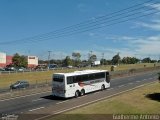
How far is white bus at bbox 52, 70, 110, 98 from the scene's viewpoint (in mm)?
37656

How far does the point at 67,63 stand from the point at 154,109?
165750 millimetres

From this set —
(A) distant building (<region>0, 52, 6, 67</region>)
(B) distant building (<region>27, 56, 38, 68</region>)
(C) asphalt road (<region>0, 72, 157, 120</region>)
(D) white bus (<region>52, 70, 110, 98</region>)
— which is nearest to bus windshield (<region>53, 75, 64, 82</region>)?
(D) white bus (<region>52, 70, 110, 98</region>)

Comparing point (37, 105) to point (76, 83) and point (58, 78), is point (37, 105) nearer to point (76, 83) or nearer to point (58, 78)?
point (58, 78)

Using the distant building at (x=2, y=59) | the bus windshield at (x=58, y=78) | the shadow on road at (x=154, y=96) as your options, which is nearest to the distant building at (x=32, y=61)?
the distant building at (x=2, y=59)

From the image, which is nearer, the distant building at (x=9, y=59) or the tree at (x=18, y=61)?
the tree at (x=18, y=61)

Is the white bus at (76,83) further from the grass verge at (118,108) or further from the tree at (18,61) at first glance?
the tree at (18,61)

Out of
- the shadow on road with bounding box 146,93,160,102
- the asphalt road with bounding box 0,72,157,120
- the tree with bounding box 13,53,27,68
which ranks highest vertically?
the tree with bounding box 13,53,27,68

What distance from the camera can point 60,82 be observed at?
124 ft

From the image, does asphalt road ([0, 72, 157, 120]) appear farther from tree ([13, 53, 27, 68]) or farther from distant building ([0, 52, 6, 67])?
tree ([13, 53, 27, 68])

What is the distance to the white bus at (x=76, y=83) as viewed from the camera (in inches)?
1483

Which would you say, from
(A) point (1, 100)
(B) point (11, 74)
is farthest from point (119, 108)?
(B) point (11, 74)

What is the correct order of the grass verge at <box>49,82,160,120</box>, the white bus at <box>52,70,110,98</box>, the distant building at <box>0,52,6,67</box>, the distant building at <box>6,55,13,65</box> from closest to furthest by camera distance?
1. the grass verge at <box>49,82,160,120</box>
2. the white bus at <box>52,70,110,98</box>
3. the distant building at <box>0,52,6,67</box>
4. the distant building at <box>6,55,13,65</box>

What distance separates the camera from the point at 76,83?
130 feet

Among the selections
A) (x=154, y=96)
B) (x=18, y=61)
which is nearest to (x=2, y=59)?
(x=18, y=61)
